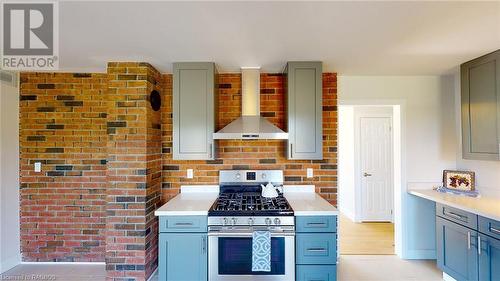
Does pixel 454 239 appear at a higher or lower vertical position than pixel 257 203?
lower

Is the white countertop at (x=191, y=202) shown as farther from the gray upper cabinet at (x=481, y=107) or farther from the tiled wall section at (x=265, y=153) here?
the gray upper cabinet at (x=481, y=107)

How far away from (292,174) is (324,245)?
103 cm

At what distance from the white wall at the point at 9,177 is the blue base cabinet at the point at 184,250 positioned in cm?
208

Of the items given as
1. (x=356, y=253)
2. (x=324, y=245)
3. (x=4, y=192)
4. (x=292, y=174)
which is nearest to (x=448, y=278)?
(x=356, y=253)

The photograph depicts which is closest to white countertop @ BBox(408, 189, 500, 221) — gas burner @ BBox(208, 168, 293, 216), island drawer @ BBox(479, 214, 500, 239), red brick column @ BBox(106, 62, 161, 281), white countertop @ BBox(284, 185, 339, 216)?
island drawer @ BBox(479, 214, 500, 239)

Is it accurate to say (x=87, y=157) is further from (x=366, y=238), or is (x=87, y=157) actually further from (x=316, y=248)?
(x=366, y=238)

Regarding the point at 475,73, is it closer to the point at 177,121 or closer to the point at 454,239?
the point at 454,239

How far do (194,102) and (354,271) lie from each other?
8.71 feet

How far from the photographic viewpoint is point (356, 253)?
3.58 m

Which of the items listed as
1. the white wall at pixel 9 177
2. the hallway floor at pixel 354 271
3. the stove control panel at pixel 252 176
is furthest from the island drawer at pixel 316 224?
the white wall at pixel 9 177

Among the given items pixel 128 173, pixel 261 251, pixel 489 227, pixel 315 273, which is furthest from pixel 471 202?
pixel 128 173

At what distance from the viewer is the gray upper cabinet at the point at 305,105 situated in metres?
2.80

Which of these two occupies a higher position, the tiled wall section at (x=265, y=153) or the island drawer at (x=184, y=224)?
the tiled wall section at (x=265, y=153)

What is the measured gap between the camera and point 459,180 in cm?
309
